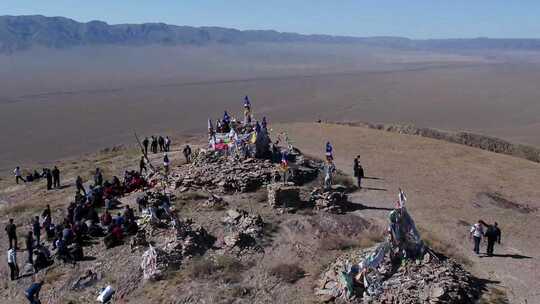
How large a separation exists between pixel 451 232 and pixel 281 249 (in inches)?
274

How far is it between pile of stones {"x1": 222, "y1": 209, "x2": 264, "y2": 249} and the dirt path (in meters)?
5.09

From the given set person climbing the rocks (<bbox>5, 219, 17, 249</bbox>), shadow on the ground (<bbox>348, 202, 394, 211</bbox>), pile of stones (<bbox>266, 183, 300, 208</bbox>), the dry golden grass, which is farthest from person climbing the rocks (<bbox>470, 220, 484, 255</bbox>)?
person climbing the rocks (<bbox>5, 219, 17, 249</bbox>)

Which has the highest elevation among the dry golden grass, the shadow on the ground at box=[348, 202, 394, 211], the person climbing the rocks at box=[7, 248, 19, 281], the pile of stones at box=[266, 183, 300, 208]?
the pile of stones at box=[266, 183, 300, 208]

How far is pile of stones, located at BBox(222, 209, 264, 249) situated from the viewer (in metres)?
20.8

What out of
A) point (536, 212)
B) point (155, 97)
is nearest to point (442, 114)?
point (155, 97)

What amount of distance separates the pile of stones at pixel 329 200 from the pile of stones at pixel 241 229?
10.1 ft

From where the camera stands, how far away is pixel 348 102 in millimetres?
80875

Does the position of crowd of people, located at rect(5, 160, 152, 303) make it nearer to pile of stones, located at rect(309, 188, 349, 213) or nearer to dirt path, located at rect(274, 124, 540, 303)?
pile of stones, located at rect(309, 188, 349, 213)

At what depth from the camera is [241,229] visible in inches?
852

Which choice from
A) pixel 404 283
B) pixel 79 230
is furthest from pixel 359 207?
pixel 79 230

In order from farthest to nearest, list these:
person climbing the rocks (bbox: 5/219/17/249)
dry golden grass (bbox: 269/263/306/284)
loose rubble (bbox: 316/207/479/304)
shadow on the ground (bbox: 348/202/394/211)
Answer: shadow on the ground (bbox: 348/202/394/211), person climbing the rocks (bbox: 5/219/17/249), dry golden grass (bbox: 269/263/306/284), loose rubble (bbox: 316/207/479/304)

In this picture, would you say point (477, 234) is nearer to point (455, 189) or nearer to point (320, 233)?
point (320, 233)

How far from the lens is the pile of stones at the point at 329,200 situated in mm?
23812

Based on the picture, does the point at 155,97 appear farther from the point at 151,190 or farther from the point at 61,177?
the point at 151,190
